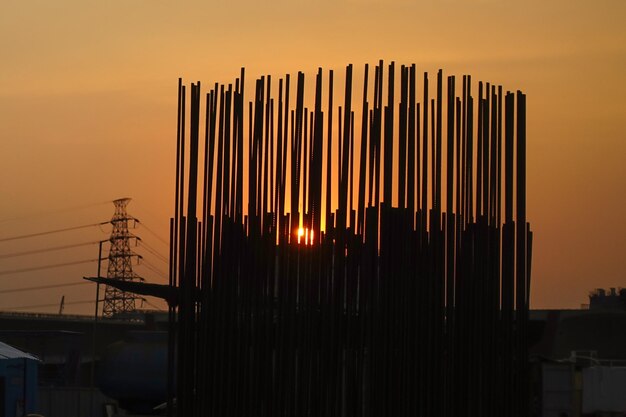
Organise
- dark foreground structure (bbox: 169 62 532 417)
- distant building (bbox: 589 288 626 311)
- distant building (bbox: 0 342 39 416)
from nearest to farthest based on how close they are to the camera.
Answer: dark foreground structure (bbox: 169 62 532 417)
distant building (bbox: 0 342 39 416)
distant building (bbox: 589 288 626 311)

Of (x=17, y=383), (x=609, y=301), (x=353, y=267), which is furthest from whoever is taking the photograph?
(x=609, y=301)

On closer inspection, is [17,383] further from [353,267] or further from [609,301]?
[609,301]

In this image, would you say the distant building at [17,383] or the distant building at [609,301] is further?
the distant building at [609,301]

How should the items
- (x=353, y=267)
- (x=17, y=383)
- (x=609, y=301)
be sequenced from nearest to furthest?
(x=353, y=267), (x=17, y=383), (x=609, y=301)

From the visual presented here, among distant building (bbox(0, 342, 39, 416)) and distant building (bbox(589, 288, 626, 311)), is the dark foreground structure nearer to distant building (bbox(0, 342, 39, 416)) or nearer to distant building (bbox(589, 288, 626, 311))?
distant building (bbox(0, 342, 39, 416))

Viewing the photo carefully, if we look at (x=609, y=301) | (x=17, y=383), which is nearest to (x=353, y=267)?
(x=17, y=383)

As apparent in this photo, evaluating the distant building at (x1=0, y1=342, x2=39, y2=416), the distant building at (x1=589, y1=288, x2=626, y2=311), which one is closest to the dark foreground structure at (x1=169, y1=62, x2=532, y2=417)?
the distant building at (x1=0, y1=342, x2=39, y2=416)

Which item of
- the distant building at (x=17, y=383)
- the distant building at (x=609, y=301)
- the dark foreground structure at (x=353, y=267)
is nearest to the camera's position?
the dark foreground structure at (x=353, y=267)

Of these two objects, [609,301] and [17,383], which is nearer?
[17,383]

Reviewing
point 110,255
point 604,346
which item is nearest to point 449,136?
point 604,346

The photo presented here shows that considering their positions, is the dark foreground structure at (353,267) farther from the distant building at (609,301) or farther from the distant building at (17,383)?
the distant building at (609,301)

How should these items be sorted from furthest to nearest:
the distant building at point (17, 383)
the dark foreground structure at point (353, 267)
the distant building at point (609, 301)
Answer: the distant building at point (609, 301) < the distant building at point (17, 383) < the dark foreground structure at point (353, 267)

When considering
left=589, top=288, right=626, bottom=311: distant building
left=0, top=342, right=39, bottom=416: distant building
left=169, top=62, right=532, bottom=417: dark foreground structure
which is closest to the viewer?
left=169, top=62, right=532, bottom=417: dark foreground structure

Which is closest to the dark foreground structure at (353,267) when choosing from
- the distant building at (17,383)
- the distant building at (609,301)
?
the distant building at (17,383)
